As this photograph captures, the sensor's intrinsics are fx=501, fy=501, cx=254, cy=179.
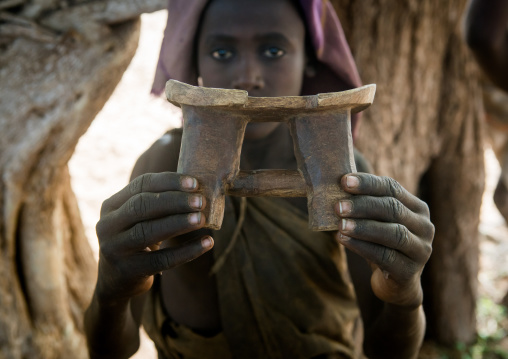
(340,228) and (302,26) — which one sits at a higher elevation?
(302,26)

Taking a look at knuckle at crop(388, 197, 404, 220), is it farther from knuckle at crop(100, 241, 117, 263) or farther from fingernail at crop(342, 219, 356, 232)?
knuckle at crop(100, 241, 117, 263)

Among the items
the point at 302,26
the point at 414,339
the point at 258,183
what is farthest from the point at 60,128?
the point at 414,339

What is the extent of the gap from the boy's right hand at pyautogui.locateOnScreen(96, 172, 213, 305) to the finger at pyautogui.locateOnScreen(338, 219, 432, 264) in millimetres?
318

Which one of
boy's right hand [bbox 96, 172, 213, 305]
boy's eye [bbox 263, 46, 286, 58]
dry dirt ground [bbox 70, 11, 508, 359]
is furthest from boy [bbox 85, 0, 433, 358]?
dry dirt ground [bbox 70, 11, 508, 359]

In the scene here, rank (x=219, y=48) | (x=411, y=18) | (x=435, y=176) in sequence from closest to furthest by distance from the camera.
Result: 1. (x=219, y=48)
2. (x=411, y=18)
3. (x=435, y=176)

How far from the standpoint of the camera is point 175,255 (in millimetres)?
1139

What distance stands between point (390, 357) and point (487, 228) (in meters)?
4.77

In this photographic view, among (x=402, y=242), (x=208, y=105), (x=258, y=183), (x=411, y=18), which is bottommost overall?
(x=402, y=242)

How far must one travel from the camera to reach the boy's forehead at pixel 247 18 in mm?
1505

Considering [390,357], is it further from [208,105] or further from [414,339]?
[208,105]

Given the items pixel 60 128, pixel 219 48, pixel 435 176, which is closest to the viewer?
pixel 219 48

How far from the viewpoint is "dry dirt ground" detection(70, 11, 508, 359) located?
4.66m

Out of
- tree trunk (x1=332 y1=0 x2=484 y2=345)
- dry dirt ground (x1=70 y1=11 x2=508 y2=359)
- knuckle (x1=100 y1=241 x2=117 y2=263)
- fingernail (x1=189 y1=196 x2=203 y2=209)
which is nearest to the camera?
fingernail (x1=189 y1=196 x2=203 y2=209)

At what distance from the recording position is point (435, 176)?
143 inches
